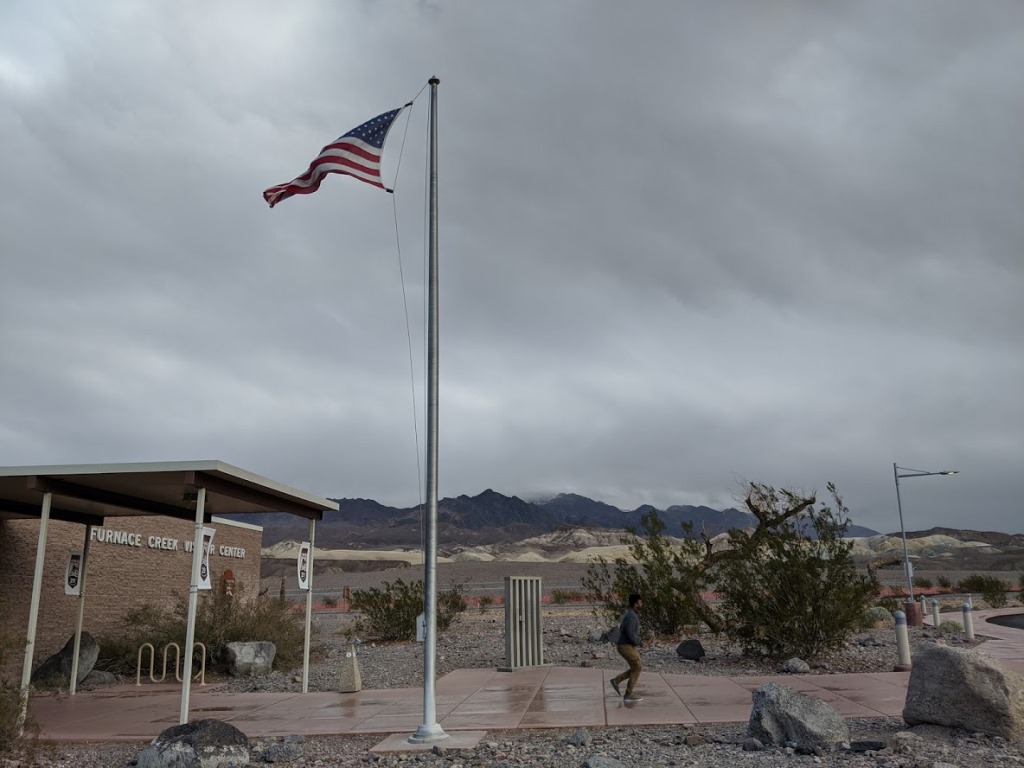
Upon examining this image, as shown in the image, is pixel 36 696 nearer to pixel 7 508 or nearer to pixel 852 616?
pixel 7 508

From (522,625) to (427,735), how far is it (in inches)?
285

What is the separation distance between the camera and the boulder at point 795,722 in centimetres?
919

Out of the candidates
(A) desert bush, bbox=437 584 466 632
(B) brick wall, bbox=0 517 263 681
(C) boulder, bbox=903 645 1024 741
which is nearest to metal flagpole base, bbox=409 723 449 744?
(C) boulder, bbox=903 645 1024 741

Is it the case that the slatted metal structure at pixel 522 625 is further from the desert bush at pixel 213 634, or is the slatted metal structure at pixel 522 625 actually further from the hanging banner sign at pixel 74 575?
the hanging banner sign at pixel 74 575

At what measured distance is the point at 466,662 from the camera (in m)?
19.2

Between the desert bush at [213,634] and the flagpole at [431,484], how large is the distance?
8.84 meters

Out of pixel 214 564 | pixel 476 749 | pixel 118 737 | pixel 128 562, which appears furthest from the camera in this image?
pixel 214 564

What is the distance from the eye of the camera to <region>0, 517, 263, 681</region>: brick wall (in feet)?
61.5

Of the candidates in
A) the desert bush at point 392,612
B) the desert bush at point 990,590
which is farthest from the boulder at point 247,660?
the desert bush at point 990,590

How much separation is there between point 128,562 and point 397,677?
975 cm

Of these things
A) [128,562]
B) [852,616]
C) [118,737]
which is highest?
[128,562]

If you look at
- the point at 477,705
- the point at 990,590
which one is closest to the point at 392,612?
the point at 477,705

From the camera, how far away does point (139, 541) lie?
23.3 meters

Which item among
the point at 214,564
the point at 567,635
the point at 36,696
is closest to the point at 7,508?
the point at 36,696
